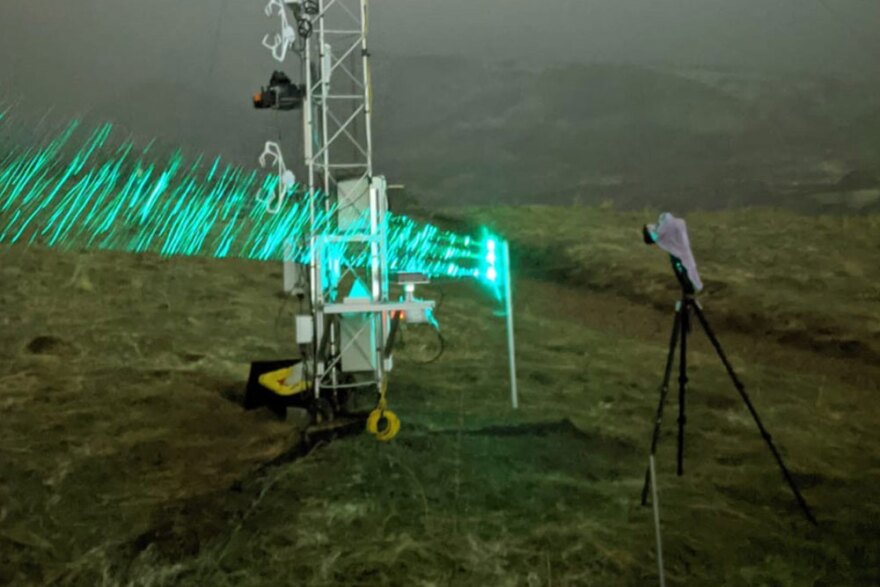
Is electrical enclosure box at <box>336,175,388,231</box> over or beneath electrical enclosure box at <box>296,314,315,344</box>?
over

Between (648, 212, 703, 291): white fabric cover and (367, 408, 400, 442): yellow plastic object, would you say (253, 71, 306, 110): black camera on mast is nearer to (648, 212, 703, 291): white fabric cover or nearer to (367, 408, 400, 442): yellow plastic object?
(367, 408, 400, 442): yellow plastic object

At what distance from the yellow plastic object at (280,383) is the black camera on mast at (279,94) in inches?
85.3

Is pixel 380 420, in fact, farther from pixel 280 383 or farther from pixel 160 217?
pixel 160 217

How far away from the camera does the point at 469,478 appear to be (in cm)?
473

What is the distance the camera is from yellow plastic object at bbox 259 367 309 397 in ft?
19.4

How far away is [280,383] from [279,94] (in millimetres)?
2366

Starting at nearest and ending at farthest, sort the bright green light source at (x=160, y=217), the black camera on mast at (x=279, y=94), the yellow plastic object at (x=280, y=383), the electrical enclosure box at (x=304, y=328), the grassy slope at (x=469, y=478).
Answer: the grassy slope at (x=469, y=478) → the electrical enclosure box at (x=304, y=328) → the black camera on mast at (x=279, y=94) → the yellow plastic object at (x=280, y=383) → the bright green light source at (x=160, y=217)

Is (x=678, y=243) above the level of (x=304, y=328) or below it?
above

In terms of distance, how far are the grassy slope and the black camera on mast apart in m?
2.49

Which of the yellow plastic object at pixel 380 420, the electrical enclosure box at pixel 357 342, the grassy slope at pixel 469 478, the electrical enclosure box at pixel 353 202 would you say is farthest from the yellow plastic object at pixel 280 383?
the electrical enclosure box at pixel 353 202

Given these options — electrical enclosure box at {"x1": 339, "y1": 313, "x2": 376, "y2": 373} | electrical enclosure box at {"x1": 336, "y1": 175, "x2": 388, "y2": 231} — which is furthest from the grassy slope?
electrical enclosure box at {"x1": 336, "y1": 175, "x2": 388, "y2": 231}

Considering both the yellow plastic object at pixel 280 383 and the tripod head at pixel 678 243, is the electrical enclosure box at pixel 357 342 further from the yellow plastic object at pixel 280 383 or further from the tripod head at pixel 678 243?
the tripod head at pixel 678 243

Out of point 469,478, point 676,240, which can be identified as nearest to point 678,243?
point 676,240

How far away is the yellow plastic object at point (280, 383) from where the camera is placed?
5.91m
